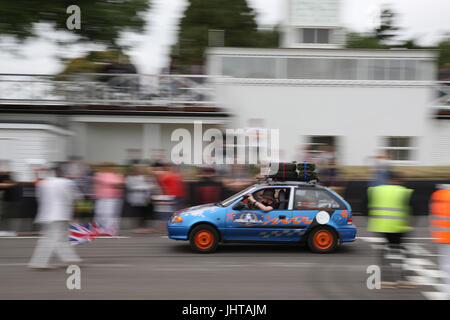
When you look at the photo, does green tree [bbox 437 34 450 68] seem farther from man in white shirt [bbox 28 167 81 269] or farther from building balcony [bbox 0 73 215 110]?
man in white shirt [bbox 28 167 81 269]

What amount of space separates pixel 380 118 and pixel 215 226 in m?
12.2

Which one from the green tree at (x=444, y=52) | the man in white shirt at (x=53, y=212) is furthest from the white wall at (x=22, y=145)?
the green tree at (x=444, y=52)

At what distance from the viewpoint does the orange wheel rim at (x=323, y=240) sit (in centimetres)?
959

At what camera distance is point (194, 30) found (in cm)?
4106

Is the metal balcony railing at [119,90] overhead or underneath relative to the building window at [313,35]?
underneath

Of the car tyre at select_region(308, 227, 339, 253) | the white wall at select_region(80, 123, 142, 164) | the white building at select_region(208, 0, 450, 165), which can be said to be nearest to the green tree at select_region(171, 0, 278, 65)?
the white wall at select_region(80, 123, 142, 164)

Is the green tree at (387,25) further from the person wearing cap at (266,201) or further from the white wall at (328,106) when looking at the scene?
the person wearing cap at (266,201)

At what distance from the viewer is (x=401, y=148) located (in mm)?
19484

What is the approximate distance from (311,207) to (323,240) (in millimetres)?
721

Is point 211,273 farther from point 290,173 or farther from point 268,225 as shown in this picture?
point 290,173

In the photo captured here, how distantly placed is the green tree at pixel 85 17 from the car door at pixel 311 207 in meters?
12.2

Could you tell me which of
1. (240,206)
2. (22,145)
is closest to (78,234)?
(240,206)
